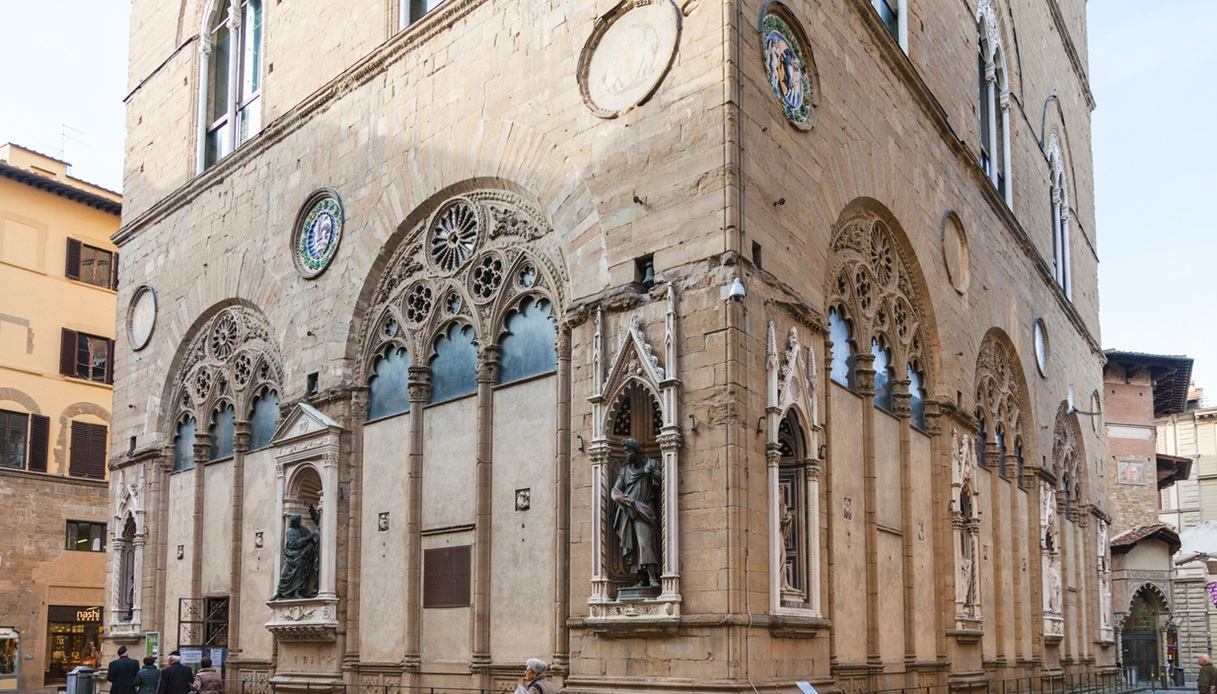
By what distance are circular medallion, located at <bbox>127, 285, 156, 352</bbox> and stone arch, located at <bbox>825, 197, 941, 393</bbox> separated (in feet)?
43.9

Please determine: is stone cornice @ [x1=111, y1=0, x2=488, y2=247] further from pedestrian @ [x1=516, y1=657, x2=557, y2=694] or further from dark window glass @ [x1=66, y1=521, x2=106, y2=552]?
dark window glass @ [x1=66, y1=521, x2=106, y2=552]

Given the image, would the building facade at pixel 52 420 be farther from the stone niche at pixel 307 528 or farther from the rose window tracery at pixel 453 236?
the rose window tracery at pixel 453 236

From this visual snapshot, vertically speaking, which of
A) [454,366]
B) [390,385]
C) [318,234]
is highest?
[318,234]

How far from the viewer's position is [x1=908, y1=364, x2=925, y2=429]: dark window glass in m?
20.0

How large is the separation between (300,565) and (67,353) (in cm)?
2042

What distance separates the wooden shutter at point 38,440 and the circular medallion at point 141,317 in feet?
37.5

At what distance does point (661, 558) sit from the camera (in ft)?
45.2

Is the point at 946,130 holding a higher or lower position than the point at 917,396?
higher

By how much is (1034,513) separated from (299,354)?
1457cm

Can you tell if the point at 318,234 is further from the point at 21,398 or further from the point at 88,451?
the point at 88,451

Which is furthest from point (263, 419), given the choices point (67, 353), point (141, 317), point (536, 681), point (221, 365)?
point (67, 353)

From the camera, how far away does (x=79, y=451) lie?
36.1 m

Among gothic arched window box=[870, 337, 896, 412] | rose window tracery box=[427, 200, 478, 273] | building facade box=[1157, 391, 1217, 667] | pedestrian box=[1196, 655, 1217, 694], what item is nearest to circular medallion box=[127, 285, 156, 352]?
rose window tracery box=[427, 200, 478, 273]

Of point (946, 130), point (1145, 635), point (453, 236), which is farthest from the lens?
→ point (1145, 635)
